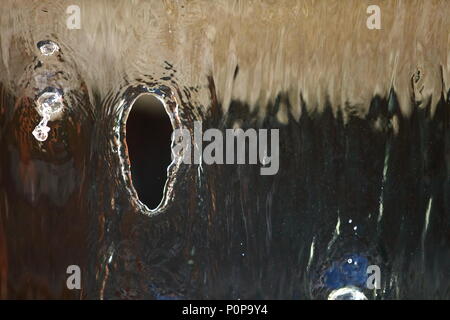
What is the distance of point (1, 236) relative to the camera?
1724 millimetres

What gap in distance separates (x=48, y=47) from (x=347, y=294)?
2.93 feet

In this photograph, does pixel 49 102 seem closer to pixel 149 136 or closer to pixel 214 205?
pixel 149 136

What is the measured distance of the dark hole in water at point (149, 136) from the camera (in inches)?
67.5

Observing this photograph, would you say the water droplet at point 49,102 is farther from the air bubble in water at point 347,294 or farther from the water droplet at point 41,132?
the air bubble in water at point 347,294

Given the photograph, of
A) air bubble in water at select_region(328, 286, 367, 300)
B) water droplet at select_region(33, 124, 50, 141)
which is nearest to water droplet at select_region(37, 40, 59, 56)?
water droplet at select_region(33, 124, 50, 141)

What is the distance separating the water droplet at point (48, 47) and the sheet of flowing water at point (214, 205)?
0.06ft

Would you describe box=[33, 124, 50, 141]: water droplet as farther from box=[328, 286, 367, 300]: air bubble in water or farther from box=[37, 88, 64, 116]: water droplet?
box=[328, 286, 367, 300]: air bubble in water

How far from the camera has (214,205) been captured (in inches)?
68.2

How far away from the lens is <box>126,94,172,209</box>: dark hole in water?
1.71 m

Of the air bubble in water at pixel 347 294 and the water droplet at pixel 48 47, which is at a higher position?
the water droplet at pixel 48 47

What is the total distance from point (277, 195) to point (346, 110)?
253 mm

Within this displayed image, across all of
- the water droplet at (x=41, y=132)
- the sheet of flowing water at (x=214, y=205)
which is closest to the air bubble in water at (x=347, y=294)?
the sheet of flowing water at (x=214, y=205)
